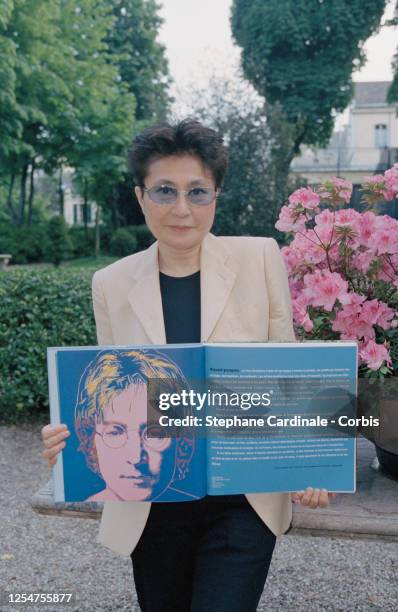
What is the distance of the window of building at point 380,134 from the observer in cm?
5516

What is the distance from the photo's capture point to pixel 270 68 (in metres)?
31.4

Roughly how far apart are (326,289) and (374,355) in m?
0.24

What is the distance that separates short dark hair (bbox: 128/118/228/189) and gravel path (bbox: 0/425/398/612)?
2155mm

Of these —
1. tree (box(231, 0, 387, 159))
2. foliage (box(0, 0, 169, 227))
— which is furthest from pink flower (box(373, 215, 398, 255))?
tree (box(231, 0, 387, 159))

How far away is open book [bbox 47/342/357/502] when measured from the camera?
1578mm

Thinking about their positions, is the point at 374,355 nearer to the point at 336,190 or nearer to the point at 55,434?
the point at 336,190

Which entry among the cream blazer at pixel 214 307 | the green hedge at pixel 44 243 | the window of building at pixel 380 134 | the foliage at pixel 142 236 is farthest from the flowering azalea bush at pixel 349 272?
the window of building at pixel 380 134

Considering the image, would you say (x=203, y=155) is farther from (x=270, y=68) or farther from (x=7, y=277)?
(x=270, y=68)

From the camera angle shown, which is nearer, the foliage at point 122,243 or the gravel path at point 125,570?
the gravel path at point 125,570

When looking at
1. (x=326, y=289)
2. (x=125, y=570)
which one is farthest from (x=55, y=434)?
(x=125, y=570)

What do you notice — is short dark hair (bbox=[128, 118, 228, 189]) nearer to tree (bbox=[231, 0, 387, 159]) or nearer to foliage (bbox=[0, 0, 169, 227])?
foliage (bbox=[0, 0, 169, 227])

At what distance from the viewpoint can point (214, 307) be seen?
72.6 inches

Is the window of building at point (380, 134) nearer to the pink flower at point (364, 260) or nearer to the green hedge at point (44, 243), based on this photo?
the green hedge at point (44, 243)

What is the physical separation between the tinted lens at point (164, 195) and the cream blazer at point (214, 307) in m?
0.20
